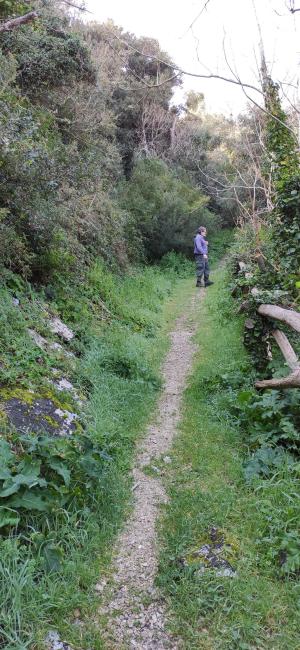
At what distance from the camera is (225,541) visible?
3266mm

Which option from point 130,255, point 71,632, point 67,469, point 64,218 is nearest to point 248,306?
point 64,218

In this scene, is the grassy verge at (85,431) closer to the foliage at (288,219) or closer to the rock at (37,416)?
the rock at (37,416)

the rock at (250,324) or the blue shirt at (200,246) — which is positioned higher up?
the blue shirt at (200,246)

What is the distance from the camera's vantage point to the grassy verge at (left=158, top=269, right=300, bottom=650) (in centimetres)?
265

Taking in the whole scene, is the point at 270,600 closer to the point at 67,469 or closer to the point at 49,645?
the point at 49,645

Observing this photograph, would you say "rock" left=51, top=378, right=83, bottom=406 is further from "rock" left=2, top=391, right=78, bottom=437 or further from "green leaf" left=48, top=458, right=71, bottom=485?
"green leaf" left=48, top=458, right=71, bottom=485

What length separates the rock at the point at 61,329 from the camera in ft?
21.4

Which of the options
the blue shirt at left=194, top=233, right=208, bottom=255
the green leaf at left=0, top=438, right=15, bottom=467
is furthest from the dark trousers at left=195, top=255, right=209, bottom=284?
the green leaf at left=0, top=438, right=15, bottom=467

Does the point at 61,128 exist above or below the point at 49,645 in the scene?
above

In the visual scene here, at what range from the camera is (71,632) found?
2553 millimetres

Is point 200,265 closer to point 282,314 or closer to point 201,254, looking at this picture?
point 201,254

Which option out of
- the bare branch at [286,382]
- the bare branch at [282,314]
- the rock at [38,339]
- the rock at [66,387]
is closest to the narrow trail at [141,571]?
the rock at [66,387]

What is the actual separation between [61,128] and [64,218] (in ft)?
13.5

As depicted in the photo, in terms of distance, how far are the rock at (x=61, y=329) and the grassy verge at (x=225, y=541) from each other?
2.24 meters
